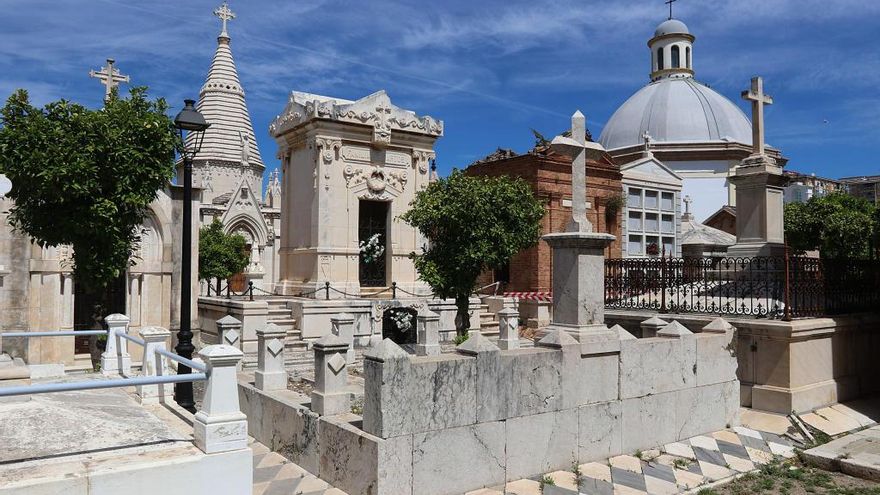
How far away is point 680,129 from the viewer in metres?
41.7

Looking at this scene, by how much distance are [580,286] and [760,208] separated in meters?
7.21

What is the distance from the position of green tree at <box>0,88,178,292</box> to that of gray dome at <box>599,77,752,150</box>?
36.2 meters

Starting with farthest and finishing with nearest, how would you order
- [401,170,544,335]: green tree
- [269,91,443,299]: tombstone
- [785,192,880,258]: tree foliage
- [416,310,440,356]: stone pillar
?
[785,192,880,258]: tree foliage
[269,91,443,299]: tombstone
[401,170,544,335]: green tree
[416,310,440,356]: stone pillar

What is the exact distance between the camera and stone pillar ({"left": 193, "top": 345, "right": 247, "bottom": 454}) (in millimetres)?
5395

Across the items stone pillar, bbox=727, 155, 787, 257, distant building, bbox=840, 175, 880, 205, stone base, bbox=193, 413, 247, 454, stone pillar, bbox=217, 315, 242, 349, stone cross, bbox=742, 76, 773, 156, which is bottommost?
stone base, bbox=193, 413, 247, 454

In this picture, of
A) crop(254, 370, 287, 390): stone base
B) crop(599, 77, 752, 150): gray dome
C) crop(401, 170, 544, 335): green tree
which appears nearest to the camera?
crop(254, 370, 287, 390): stone base

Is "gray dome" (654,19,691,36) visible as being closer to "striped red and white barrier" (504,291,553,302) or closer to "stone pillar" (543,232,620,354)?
"striped red and white barrier" (504,291,553,302)

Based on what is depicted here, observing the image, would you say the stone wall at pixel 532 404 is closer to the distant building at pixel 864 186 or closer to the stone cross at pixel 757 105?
the stone cross at pixel 757 105

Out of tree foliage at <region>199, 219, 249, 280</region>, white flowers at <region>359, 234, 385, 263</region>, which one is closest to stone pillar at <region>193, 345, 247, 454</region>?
white flowers at <region>359, 234, 385, 263</region>

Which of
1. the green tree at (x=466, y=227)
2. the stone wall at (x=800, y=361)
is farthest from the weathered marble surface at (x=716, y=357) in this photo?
the green tree at (x=466, y=227)

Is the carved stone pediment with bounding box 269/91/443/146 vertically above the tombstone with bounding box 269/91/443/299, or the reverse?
the carved stone pediment with bounding box 269/91/443/146

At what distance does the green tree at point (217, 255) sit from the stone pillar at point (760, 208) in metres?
22.6

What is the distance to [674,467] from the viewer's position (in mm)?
8047

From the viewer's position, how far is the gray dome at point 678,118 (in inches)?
1638
